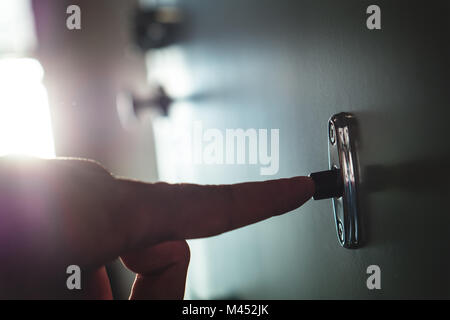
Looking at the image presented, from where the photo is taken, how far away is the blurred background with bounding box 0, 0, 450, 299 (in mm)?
285

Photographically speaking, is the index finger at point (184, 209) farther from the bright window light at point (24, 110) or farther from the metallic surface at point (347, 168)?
the bright window light at point (24, 110)

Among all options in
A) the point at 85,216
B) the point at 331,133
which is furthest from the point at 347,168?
the point at 85,216

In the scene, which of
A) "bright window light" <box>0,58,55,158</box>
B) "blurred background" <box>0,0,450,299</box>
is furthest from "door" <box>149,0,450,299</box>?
"bright window light" <box>0,58,55,158</box>

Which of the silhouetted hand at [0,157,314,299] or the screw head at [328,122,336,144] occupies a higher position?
the screw head at [328,122,336,144]

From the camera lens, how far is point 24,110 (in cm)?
115

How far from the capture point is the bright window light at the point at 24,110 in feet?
3.68

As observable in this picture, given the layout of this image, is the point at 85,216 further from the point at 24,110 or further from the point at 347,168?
the point at 24,110

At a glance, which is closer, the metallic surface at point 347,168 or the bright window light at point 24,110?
the metallic surface at point 347,168

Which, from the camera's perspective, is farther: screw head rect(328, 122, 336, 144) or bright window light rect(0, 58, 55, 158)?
bright window light rect(0, 58, 55, 158)

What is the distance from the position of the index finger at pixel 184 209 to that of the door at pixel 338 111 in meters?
0.08

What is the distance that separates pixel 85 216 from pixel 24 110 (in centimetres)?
97

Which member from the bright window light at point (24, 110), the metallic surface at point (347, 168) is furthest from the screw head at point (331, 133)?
the bright window light at point (24, 110)

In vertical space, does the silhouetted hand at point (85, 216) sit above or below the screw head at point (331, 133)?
below

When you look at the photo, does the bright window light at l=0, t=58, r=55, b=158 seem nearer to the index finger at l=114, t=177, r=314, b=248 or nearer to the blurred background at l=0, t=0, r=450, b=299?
the blurred background at l=0, t=0, r=450, b=299
